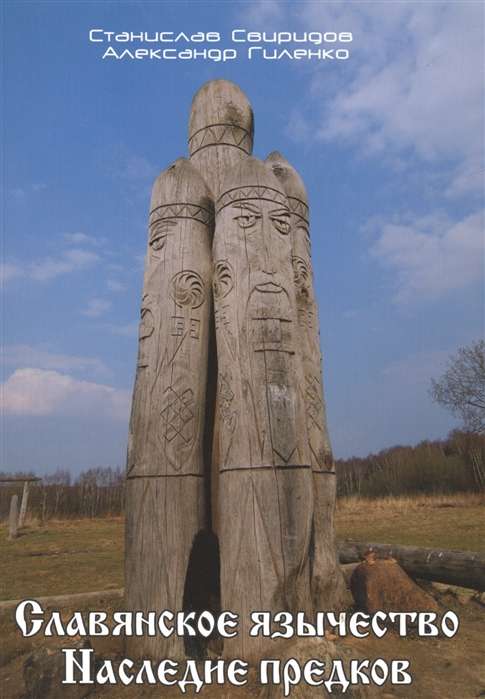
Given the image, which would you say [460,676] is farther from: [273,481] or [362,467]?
[362,467]

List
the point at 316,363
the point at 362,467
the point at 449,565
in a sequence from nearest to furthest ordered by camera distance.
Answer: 1. the point at 316,363
2. the point at 449,565
3. the point at 362,467

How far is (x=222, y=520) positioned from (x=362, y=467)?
2956 centimetres

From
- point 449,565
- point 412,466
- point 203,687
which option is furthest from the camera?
point 412,466

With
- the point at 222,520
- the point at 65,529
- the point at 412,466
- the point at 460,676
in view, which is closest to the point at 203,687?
the point at 222,520

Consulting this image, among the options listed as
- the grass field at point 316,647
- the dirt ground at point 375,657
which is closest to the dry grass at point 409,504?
the grass field at point 316,647

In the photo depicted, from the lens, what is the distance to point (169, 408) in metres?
3.51

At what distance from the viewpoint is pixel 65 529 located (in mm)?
14492

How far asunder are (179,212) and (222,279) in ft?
2.81

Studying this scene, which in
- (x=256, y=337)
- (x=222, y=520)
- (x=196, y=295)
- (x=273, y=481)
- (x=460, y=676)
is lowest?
(x=460, y=676)

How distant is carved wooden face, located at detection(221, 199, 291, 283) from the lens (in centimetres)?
365

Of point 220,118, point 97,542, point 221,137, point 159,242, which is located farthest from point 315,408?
point 97,542

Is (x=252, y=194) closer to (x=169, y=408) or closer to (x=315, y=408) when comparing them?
(x=169, y=408)

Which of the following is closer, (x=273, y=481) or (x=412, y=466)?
(x=273, y=481)

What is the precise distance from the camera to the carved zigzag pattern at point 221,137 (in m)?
4.92
